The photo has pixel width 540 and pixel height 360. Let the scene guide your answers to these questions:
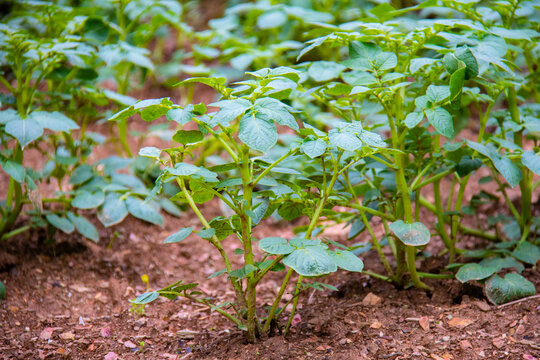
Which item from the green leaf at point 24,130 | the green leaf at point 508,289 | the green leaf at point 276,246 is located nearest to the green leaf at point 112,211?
the green leaf at point 24,130

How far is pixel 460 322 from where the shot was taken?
135cm

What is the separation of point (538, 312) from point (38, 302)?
1540mm

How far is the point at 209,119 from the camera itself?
→ 1103mm

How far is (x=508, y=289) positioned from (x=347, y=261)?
2.06 feet

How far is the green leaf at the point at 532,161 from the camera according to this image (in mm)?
1293

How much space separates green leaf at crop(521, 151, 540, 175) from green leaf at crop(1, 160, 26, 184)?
1.52 m

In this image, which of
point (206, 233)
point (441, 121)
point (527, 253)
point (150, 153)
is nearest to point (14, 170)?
point (150, 153)

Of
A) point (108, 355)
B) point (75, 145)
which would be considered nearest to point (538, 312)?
point (108, 355)

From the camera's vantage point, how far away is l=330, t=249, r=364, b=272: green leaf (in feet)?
3.44

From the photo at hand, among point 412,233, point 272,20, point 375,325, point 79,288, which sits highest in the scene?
point 272,20

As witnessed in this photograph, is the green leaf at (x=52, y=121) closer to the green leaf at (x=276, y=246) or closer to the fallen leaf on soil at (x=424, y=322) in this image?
the green leaf at (x=276, y=246)

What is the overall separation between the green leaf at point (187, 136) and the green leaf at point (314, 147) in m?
0.26

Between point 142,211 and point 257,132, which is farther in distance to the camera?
point 142,211

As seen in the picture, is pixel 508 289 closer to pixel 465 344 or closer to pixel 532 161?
pixel 465 344
